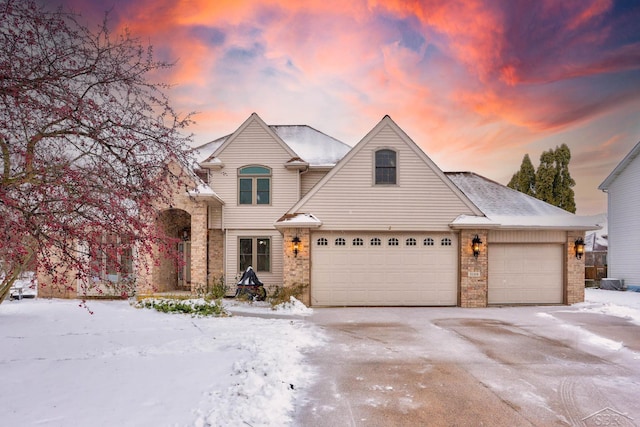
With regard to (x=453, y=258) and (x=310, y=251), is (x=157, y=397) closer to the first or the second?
(x=310, y=251)

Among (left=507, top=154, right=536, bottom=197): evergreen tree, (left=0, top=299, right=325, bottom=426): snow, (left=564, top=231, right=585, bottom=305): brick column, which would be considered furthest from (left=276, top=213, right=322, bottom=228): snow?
(left=507, top=154, right=536, bottom=197): evergreen tree

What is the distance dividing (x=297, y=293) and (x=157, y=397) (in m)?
8.08

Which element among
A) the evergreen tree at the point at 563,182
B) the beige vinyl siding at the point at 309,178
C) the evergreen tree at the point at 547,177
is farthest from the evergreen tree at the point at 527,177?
the beige vinyl siding at the point at 309,178

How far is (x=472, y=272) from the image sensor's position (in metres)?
13.2

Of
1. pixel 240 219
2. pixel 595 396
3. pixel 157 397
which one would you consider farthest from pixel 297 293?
pixel 595 396

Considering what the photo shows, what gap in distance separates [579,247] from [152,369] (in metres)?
14.9

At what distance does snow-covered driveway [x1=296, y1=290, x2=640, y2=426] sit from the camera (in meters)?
4.60

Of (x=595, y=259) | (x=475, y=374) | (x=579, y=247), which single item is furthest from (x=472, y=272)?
(x=595, y=259)

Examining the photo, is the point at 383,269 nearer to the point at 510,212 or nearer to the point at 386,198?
the point at 386,198

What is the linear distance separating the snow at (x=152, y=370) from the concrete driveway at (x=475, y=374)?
631mm

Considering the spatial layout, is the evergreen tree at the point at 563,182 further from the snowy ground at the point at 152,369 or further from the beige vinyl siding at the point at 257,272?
the snowy ground at the point at 152,369

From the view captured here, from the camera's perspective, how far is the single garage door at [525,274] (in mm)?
13719

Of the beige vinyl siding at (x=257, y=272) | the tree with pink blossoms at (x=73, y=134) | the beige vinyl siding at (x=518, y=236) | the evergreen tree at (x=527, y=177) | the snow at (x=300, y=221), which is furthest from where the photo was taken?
the evergreen tree at (x=527, y=177)

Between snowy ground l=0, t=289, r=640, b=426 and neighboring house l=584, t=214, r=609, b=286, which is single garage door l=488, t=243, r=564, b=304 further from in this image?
snowy ground l=0, t=289, r=640, b=426
